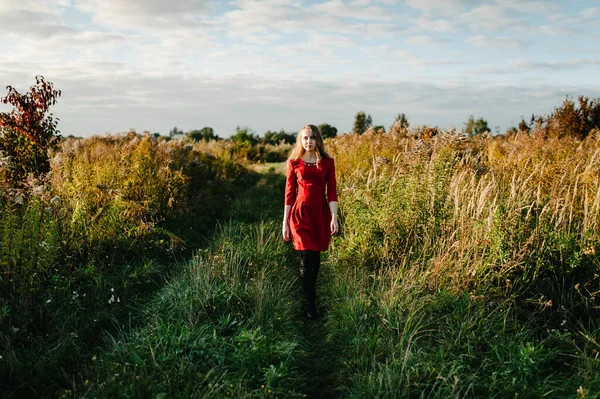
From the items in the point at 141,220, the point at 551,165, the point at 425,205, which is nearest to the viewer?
the point at 425,205

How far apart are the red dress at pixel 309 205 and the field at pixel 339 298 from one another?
0.61m

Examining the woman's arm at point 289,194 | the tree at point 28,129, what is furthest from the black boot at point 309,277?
the tree at point 28,129

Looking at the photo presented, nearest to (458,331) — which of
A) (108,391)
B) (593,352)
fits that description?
(593,352)

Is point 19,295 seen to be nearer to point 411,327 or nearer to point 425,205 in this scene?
point 411,327

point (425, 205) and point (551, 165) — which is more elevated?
point (551, 165)

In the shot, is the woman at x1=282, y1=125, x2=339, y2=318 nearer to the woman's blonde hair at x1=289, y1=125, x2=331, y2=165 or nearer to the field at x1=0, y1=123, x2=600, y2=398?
the woman's blonde hair at x1=289, y1=125, x2=331, y2=165

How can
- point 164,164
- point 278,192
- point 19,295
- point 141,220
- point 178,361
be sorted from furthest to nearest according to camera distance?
point 278,192 → point 164,164 → point 141,220 → point 19,295 → point 178,361

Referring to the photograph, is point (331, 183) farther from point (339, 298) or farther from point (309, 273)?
point (339, 298)

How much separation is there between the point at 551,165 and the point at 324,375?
4.57m

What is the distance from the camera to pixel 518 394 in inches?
146

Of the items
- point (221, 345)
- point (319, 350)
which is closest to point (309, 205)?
point (319, 350)

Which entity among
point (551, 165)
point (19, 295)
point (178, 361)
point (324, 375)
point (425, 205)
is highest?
point (551, 165)

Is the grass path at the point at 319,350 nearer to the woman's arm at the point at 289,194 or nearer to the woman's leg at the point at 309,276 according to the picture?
the woman's leg at the point at 309,276

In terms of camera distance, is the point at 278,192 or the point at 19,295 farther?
the point at 278,192
